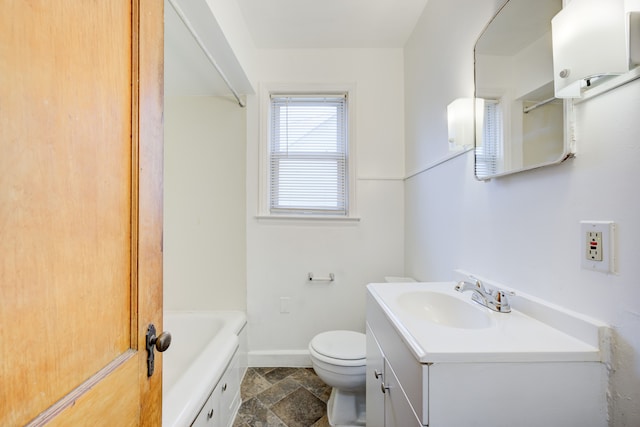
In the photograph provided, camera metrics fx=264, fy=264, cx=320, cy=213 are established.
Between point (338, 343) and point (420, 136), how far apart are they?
58.0 inches

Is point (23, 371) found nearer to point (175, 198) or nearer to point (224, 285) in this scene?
point (224, 285)

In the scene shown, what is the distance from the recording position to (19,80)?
390 mm

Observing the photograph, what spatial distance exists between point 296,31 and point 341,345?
2206 mm

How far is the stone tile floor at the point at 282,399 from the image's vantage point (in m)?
1.56

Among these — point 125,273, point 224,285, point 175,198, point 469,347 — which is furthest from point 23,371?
point 175,198

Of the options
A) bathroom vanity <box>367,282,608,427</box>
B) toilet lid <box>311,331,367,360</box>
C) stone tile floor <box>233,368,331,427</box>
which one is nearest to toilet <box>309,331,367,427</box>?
toilet lid <box>311,331,367,360</box>

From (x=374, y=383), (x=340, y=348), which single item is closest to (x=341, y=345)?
(x=340, y=348)

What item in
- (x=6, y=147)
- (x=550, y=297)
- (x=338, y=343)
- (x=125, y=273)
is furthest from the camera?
(x=338, y=343)

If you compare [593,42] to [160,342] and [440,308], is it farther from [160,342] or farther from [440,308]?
[160,342]

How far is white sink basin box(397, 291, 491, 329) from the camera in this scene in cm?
101

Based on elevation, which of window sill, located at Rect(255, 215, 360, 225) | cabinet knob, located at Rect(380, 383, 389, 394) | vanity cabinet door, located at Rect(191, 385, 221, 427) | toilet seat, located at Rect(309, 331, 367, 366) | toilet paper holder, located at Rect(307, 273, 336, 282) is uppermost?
window sill, located at Rect(255, 215, 360, 225)

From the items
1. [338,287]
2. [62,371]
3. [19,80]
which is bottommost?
[338,287]

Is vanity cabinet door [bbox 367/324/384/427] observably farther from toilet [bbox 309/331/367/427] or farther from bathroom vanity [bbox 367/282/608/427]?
bathroom vanity [bbox 367/282/608/427]

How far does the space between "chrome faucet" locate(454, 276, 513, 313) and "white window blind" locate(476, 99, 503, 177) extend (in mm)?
455
